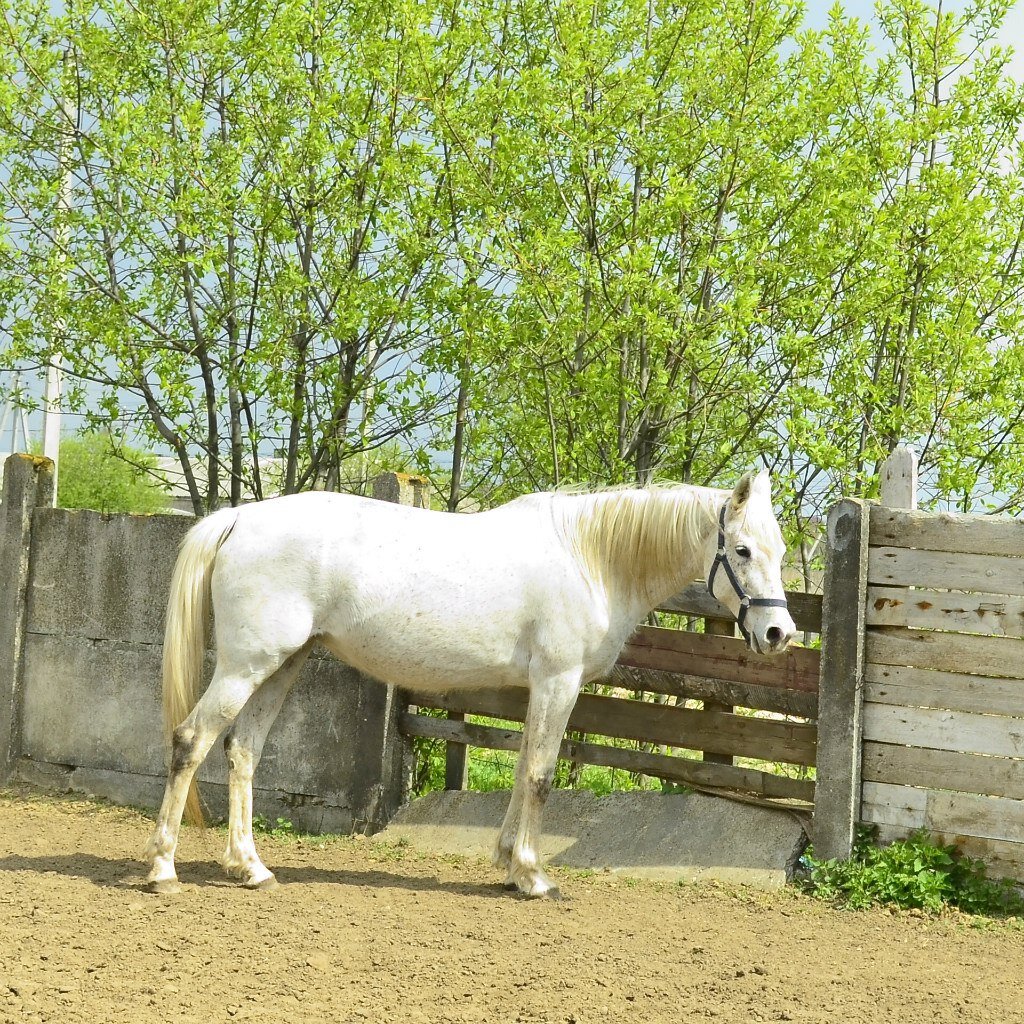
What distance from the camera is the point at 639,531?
5.27m

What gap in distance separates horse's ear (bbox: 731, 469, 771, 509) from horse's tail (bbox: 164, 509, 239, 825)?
2176 millimetres

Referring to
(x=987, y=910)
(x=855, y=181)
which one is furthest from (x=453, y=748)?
(x=855, y=181)

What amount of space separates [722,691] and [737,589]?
82 centimetres

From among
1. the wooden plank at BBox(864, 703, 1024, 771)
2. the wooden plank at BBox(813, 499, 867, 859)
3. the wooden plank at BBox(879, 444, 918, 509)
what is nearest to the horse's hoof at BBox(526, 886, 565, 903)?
the wooden plank at BBox(813, 499, 867, 859)

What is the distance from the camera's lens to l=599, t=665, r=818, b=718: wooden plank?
5.48 metres

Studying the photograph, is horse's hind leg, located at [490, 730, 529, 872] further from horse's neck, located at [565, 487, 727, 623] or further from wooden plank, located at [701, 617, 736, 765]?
wooden plank, located at [701, 617, 736, 765]

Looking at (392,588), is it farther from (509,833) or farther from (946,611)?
(946,611)

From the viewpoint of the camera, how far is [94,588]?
6906mm

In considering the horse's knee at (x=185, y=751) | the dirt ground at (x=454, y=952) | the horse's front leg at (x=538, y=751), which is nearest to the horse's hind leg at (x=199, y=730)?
A: the horse's knee at (x=185, y=751)

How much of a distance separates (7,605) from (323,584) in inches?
117

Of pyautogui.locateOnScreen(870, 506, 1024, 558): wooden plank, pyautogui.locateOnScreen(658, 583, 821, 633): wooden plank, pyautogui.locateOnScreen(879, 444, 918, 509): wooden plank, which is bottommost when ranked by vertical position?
pyautogui.locateOnScreen(658, 583, 821, 633): wooden plank

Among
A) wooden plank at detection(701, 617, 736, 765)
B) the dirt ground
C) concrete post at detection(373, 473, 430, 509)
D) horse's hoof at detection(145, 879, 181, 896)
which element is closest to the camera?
the dirt ground

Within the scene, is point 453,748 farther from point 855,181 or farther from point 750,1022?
point 855,181

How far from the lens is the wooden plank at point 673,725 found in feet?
18.0
